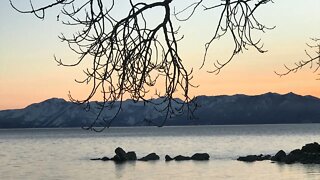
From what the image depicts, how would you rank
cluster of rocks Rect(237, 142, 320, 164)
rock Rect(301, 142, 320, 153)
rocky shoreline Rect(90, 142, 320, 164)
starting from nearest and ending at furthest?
cluster of rocks Rect(237, 142, 320, 164) → rocky shoreline Rect(90, 142, 320, 164) → rock Rect(301, 142, 320, 153)

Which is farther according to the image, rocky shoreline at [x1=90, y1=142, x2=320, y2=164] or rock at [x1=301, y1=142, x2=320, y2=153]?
rock at [x1=301, y1=142, x2=320, y2=153]

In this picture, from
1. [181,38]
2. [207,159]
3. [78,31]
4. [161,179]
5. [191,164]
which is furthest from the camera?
[207,159]

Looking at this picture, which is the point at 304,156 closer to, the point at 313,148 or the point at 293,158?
the point at 293,158

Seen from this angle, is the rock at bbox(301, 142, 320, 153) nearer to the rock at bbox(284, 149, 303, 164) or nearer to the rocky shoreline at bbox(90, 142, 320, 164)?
the rocky shoreline at bbox(90, 142, 320, 164)

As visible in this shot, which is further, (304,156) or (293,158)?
(304,156)

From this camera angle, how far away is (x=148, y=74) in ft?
20.5

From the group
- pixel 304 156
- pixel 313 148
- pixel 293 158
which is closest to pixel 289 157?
pixel 293 158

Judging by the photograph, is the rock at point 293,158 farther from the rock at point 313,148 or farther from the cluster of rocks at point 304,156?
the rock at point 313,148

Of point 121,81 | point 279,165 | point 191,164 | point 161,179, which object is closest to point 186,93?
point 121,81

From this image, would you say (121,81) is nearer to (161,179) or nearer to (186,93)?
(186,93)

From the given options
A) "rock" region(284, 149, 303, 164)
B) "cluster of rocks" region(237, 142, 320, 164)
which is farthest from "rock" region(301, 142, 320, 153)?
"rock" region(284, 149, 303, 164)

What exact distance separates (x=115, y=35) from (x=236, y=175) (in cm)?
6387

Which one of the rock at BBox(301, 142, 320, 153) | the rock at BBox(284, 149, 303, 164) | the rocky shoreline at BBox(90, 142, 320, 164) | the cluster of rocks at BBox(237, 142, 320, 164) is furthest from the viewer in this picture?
the rock at BBox(301, 142, 320, 153)

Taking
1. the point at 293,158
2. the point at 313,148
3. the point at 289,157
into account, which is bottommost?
the point at 293,158
